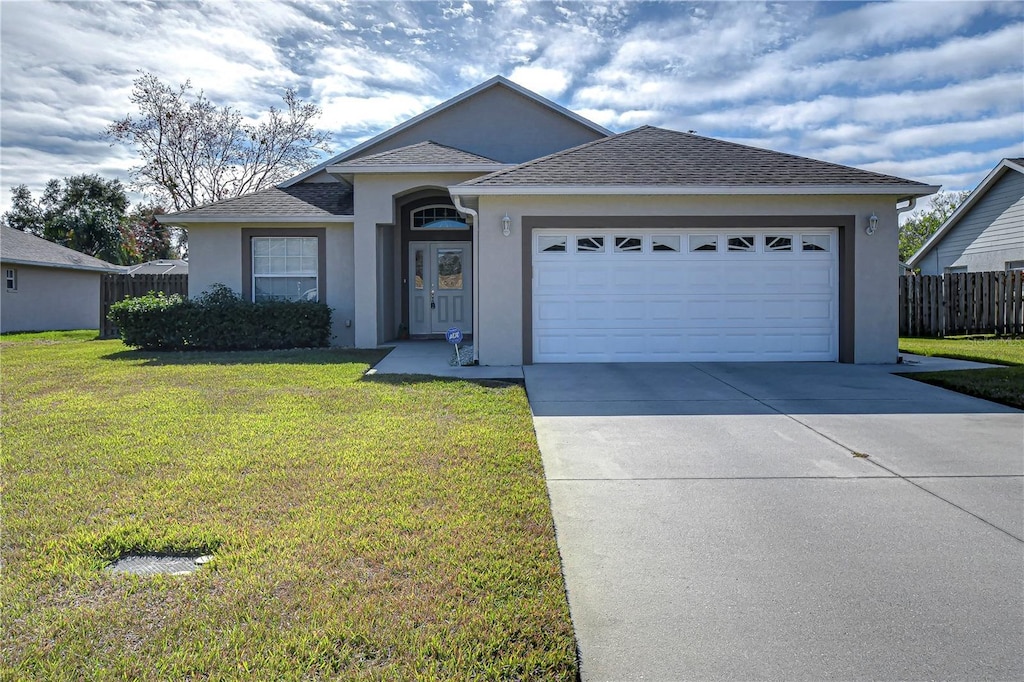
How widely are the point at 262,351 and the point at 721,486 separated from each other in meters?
10.9

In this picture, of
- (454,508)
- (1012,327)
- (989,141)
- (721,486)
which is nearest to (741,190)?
(721,486)

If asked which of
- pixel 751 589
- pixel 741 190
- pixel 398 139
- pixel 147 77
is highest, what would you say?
pixel 147 77

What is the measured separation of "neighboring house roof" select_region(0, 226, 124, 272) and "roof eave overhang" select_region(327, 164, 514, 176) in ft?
48.8

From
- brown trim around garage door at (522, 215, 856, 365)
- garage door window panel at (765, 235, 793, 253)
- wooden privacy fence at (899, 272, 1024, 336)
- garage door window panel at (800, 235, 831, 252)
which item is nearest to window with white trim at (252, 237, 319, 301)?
brown trim around garage door at (522, 215, 856, 365)

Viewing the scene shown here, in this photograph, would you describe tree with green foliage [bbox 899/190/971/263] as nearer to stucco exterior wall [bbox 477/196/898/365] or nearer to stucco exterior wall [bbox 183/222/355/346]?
stucco exterior wall [bbox 477/196/898/365]

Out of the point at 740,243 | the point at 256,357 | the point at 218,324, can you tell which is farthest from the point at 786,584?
the point at 218,324

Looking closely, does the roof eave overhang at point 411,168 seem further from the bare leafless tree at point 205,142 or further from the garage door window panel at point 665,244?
the bare leafless tree at point 205,142

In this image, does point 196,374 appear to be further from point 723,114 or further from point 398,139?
point 723,114

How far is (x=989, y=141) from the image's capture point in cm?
2333

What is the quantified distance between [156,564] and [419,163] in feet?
36.5

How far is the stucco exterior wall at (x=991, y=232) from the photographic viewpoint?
2014cm

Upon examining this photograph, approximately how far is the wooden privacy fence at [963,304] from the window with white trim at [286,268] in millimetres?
15578

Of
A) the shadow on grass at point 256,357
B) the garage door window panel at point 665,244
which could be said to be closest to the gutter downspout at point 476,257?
the shadow on grass at point 256,357

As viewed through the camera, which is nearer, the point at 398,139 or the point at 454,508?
the point at 454,508
